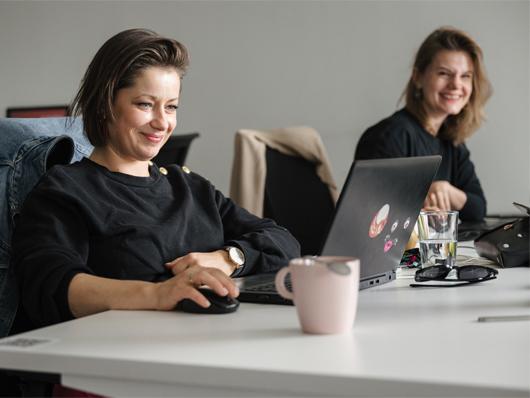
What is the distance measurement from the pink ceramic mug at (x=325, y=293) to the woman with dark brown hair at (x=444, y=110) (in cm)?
228

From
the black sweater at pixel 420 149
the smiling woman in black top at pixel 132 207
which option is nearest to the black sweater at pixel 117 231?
the smiling woman in black top at pixel 132 207

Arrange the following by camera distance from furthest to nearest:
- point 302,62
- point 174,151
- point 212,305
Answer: point 302,62
point 174,151
point 212,305

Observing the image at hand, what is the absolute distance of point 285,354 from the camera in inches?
37.2

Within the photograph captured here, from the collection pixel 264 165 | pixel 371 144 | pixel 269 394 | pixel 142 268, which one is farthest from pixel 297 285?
pixel 371 144

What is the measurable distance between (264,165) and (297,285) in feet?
6.42

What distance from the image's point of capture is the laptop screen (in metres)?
1.19

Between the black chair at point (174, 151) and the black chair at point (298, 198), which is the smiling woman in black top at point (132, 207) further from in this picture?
the black chair at point (174, 151)

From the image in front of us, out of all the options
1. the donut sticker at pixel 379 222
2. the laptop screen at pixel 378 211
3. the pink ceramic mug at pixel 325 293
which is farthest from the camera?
the donut sticker at pixel 379 222

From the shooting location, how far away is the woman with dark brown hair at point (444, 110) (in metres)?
3.33

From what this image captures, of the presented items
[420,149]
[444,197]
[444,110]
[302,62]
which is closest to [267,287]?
[444,197]

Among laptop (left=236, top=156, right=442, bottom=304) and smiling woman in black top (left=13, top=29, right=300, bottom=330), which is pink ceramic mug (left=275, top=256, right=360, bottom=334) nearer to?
laptop (left=236, top=156, right=442, bottom=304)

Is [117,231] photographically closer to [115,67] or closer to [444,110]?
[115,67]

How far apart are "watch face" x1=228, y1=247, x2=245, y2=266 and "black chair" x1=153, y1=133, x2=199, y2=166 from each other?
5.71 feet

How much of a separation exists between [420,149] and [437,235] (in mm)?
1686
